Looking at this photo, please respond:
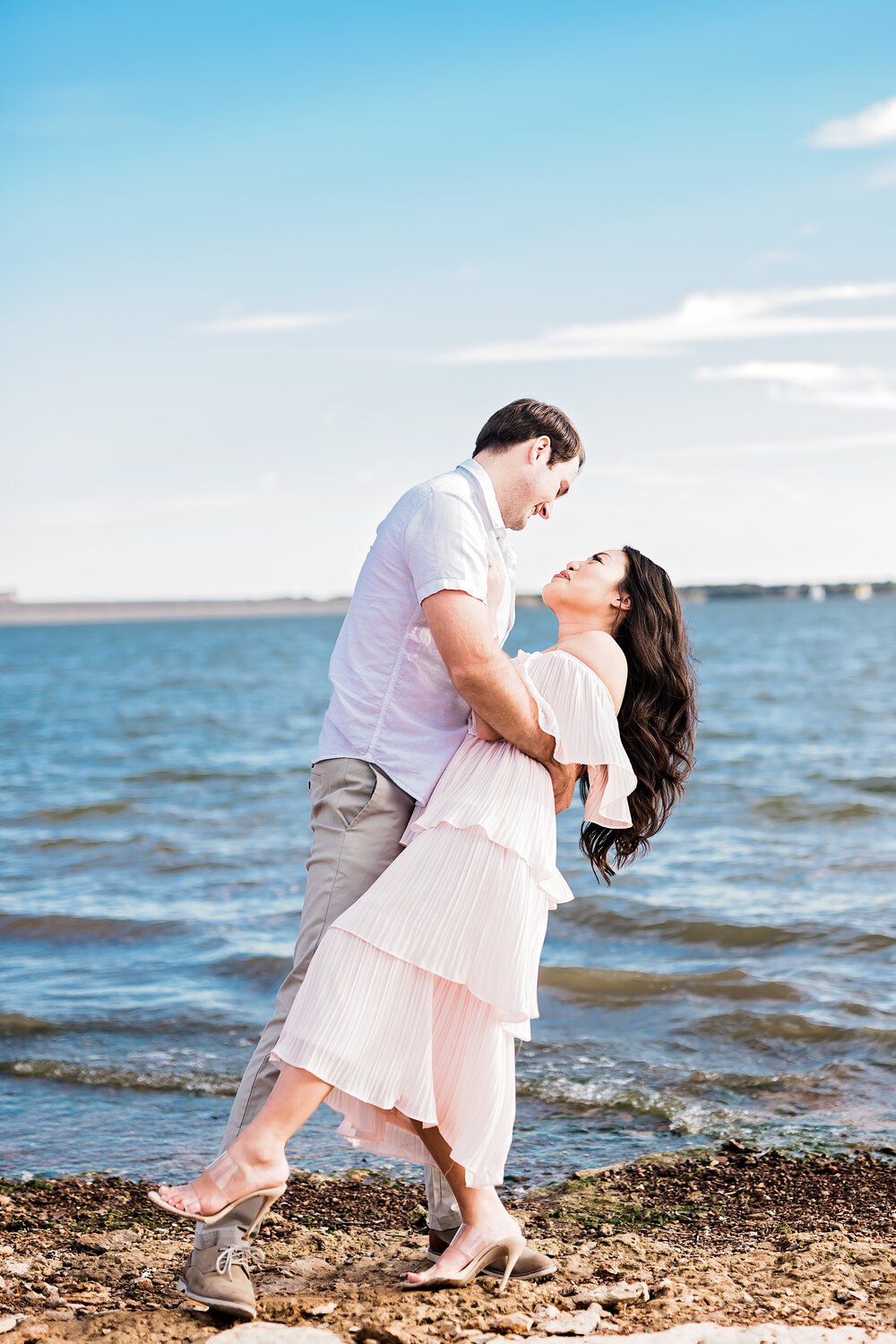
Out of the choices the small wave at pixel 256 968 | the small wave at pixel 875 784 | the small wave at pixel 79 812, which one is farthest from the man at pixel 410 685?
the small wave at pixel 875 784

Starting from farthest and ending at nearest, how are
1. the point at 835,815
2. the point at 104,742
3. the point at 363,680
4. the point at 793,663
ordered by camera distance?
the point at 793,663 < the point at 104,742 < the point at 835,815 < the point at 363,680

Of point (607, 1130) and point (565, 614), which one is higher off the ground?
point (565, 614)

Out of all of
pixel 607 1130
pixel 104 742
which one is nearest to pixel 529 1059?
pixel 607 1130

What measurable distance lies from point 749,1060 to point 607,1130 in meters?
1.22

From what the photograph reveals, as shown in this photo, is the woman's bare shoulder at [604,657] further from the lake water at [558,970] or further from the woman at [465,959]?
the lake water at [558,970]

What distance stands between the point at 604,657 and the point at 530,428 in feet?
2.13

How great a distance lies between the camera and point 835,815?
13555 millimetres

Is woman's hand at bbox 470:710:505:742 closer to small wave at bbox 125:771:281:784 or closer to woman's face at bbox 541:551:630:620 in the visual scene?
woman's face at bbox 541:551:630:620

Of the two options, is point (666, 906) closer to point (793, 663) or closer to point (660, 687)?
point (660, 687)

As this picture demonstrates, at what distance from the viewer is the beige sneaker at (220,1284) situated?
9.89 ft

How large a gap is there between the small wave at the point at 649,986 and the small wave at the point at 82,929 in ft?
9.34

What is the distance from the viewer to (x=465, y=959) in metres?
3.11

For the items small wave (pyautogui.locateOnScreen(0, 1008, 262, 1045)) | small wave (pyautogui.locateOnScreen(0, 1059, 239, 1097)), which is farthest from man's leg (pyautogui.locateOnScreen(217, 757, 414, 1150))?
small wave (pyautogui.locateOnScreen(0, 1008, 262, 1045))

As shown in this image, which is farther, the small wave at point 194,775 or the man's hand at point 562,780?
the small wave at point 194,775
